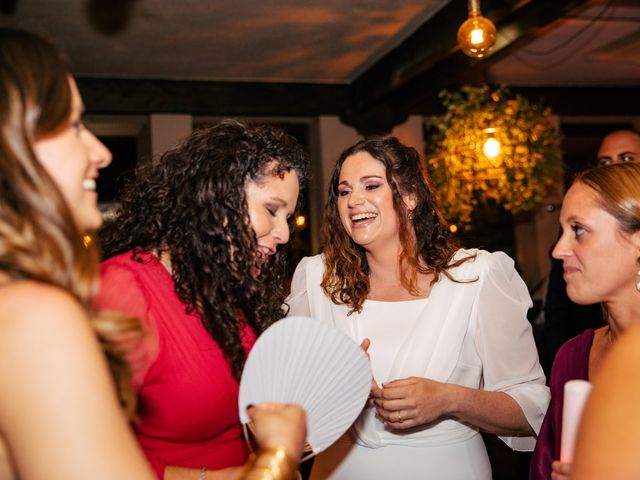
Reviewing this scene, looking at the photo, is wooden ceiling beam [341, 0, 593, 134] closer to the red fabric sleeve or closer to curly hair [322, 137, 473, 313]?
curly hair [322, 137, 473, 313]

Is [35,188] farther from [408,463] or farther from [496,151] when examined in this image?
[496,151]

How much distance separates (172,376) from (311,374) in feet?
1.12

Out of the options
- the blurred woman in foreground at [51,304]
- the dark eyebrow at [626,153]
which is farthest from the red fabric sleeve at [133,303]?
the dark eyebrow at [626,153]

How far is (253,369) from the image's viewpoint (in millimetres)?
1371

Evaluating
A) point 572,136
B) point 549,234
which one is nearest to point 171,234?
point 549,234

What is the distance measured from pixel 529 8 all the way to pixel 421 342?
339 cm

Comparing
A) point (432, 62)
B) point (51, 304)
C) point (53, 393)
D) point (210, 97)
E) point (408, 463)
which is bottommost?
point (408, 463)

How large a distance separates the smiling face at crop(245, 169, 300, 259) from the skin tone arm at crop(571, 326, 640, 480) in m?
0.97

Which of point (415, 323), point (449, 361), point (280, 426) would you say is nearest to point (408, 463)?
point (449, 361)

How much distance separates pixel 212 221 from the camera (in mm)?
1699

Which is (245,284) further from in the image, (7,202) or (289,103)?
(289,103)

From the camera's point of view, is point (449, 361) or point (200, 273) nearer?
point (200, 273)

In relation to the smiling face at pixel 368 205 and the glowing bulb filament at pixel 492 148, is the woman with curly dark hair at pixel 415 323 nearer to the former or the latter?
the smiling face at pixel 368 205

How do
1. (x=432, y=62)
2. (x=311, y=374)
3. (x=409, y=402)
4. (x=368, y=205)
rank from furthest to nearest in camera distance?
(x=432, y=62)
(x=368, y=205)
(x=409, y=402)
(x=311, y=374)
